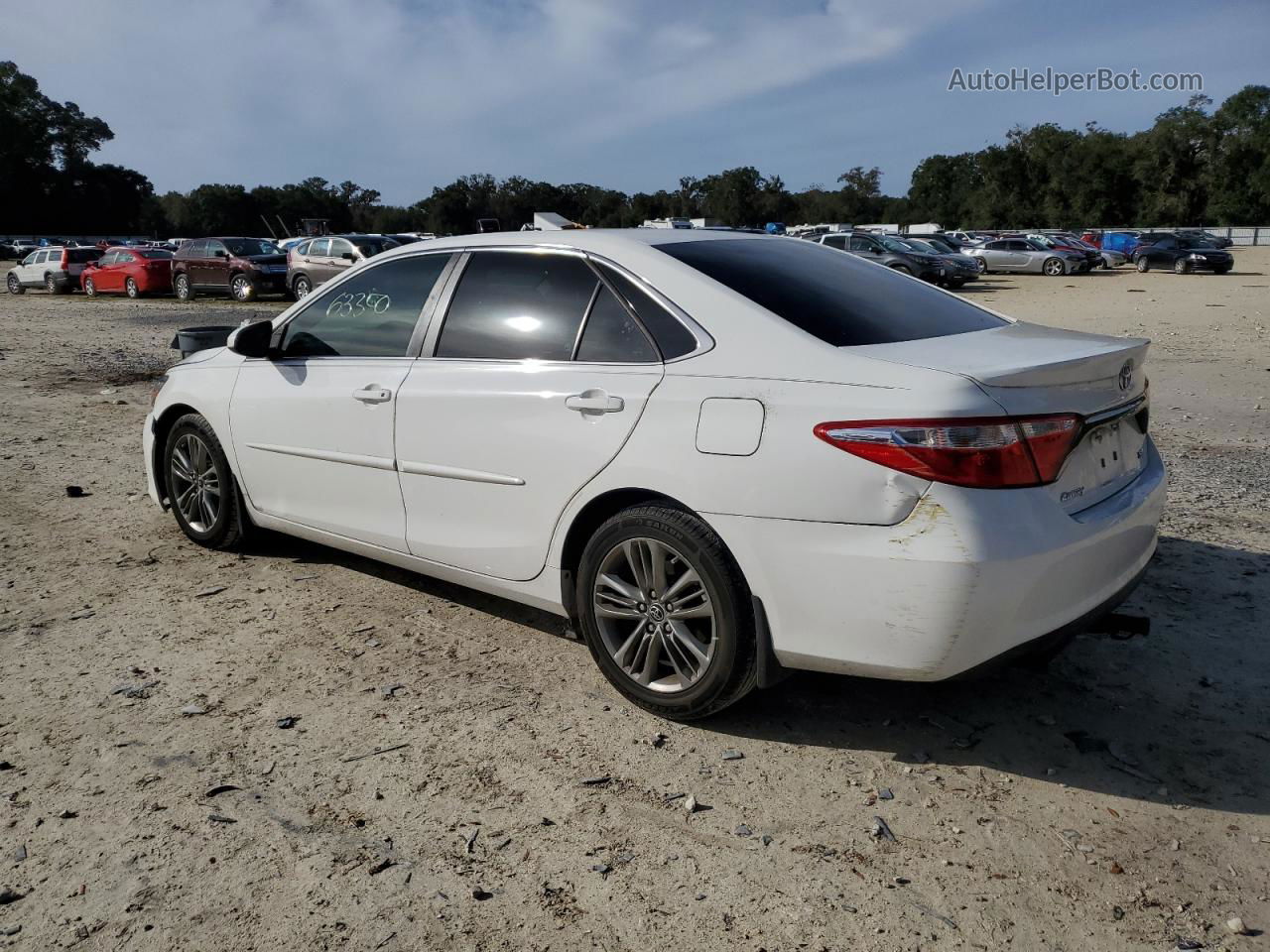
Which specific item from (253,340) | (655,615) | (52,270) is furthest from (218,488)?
(52,270)

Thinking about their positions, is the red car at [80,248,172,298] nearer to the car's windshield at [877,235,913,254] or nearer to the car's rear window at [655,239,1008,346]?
the car's windshield at [877,235,913,254]

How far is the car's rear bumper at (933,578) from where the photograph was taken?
9.50 feet

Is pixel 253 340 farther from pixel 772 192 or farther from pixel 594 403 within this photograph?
pixel 772 192

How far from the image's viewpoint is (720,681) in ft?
11.1

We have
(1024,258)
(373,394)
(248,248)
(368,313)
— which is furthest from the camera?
(1024,258)

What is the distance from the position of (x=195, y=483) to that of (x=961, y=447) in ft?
13.6

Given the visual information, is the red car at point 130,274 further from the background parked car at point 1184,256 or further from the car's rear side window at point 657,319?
the background parked car at point 1184,256

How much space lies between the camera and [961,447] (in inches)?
114

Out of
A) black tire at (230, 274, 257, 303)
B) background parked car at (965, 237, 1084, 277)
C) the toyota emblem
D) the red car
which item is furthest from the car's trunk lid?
background parked car at (965, 237, 1084, 277)

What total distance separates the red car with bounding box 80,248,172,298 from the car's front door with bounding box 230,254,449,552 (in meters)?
26.9

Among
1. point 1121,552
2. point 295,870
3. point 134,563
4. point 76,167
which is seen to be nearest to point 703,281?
point 1121,552

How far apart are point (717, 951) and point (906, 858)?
0.66 m

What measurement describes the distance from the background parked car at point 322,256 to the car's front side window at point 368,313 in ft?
69.2

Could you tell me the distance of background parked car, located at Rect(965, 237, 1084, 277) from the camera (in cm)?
3931
